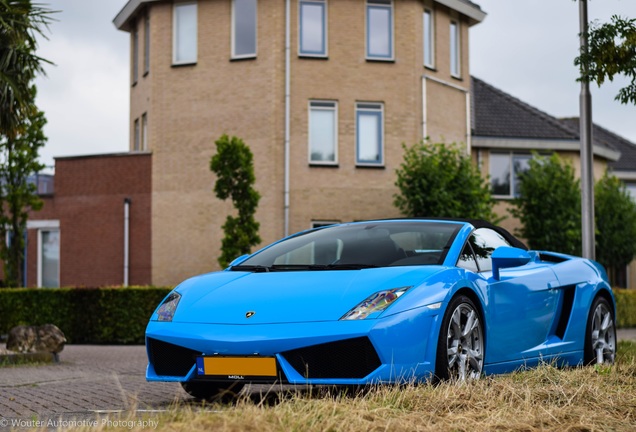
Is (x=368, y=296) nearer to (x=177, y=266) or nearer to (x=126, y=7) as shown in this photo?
(x=177, y=266)

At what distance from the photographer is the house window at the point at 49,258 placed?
31359 millimetres

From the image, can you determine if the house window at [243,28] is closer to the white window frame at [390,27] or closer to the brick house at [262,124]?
the brick house at [262,124]

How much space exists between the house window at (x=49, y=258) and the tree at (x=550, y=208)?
13.3 meters

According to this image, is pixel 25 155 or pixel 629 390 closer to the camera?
pixel 629 390

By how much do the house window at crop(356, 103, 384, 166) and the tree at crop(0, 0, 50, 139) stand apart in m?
13.3

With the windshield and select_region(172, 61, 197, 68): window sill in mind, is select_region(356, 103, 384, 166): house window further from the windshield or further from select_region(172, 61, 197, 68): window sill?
the windshield

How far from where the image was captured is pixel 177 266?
2872 centimetres

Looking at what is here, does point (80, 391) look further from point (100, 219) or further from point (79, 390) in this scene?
point (100, 219)

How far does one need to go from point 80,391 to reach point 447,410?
3.90 m

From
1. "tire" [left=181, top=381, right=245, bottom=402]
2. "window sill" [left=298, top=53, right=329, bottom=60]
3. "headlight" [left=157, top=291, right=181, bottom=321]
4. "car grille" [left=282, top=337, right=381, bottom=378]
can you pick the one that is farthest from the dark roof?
"car grille" [left=282, top=337, right=381, bottom=378]

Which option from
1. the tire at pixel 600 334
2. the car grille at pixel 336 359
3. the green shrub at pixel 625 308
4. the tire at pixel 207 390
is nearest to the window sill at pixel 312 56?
the green shrub at pixel 625 308

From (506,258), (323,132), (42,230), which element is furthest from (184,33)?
(506,258)

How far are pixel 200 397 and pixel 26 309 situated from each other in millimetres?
14715

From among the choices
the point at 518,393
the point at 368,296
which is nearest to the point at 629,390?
the point at 518,393
